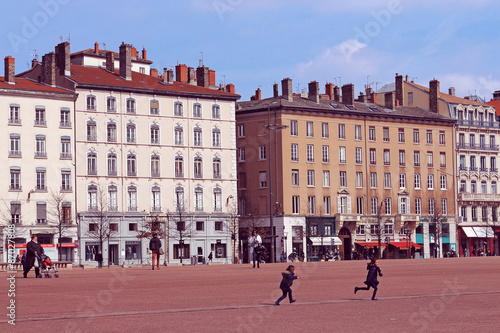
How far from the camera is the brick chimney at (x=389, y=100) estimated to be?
125 meters

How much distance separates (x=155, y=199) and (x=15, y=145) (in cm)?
1506

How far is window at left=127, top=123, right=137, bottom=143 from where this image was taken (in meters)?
101

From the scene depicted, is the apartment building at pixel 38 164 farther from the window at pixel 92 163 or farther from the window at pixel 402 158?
the window at pixel 402 158

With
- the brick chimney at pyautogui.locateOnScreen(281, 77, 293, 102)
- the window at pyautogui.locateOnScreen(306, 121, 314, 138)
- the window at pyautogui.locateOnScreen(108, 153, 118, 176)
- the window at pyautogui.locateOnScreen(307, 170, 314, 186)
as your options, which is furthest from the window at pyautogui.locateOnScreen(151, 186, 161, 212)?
the brick chimney at pyautogui.locateOnScreen(281, 77, 293, 102)

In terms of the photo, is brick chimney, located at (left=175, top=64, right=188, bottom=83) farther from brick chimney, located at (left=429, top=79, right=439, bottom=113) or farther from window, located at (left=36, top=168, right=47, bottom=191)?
brick chimney, located at (left=429, top=79, right=439, bottom=113)

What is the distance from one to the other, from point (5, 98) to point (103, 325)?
255 feet

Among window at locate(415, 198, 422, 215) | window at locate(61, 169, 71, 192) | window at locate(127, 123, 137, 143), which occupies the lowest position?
window at locate(415, 198, 422, 215)

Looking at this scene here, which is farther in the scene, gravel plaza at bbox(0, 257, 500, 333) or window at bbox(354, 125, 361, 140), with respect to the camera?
window at bbox(354, 125, 361, 140)

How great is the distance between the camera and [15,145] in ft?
309

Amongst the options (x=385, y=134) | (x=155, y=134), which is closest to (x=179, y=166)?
(x=155, y=134)

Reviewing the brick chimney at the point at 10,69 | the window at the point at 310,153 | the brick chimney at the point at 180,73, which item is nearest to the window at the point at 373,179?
the window at the point at 310,153

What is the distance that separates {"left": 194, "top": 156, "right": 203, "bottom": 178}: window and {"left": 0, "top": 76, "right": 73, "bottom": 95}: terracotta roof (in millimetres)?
14822

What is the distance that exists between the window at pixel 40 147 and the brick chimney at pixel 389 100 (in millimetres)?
45516

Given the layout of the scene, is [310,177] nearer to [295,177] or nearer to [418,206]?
[295,177]
